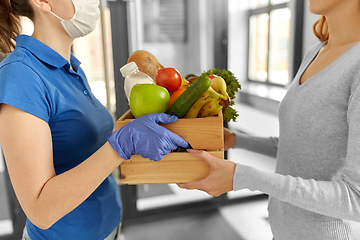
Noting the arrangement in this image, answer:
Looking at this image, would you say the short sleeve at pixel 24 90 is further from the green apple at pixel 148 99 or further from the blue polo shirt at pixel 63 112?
the green apple at pixel 148 99

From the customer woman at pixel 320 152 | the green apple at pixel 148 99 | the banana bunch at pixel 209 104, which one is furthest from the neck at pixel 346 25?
the green apple at pixel 148 99

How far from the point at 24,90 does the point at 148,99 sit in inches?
12.2

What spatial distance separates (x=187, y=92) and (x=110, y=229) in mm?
601

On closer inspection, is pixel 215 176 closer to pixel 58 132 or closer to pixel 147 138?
pixel 147 138

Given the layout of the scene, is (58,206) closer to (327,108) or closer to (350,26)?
(327,108)

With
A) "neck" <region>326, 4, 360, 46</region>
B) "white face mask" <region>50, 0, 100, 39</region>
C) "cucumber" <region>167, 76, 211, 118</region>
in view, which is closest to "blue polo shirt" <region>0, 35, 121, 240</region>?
"white face mask" <region>50, 0, 100, 39</region>

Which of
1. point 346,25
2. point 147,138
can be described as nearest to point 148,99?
point 147,138

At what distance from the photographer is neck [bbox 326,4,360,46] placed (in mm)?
854

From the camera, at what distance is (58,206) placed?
724 millimetres

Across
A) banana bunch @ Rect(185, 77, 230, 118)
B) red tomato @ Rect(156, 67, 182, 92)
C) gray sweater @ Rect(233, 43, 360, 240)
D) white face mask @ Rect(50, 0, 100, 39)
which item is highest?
white face mask @ Rect(50, 0, 100, 39)

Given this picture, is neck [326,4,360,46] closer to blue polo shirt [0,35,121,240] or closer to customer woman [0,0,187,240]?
customer woman [0,0,187,240]

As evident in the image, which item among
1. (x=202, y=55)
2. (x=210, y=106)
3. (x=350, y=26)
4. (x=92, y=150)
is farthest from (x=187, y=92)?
(x=202, y=55)

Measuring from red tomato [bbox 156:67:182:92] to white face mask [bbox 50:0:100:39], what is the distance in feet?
1.12

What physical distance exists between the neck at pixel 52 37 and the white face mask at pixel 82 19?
1.1 inches
